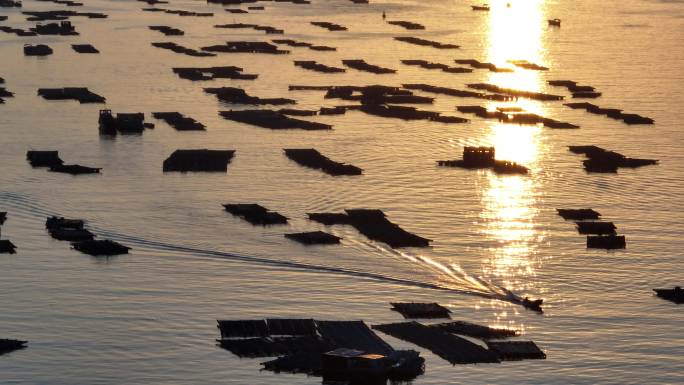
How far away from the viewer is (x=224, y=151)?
109m

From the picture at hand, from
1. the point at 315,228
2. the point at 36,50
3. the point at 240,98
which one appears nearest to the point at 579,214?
the point at 315,228

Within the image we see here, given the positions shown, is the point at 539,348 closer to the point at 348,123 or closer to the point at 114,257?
the point at 114,257

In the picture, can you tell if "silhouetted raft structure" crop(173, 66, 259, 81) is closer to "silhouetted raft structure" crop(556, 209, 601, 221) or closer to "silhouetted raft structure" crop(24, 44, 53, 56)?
"silhouetted raft structure" crop(24, 44, 53, 56)

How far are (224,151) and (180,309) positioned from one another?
39135 millimetres

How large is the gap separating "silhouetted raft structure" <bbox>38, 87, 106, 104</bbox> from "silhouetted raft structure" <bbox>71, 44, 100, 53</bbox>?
28.9 meters

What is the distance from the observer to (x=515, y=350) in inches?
2539

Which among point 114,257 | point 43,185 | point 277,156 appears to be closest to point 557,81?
point 277,156

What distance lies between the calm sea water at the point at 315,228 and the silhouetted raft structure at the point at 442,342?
74cm

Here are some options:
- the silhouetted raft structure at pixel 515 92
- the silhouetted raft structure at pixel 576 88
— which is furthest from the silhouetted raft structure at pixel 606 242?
the silhouetted raft structure at pixel 576 88

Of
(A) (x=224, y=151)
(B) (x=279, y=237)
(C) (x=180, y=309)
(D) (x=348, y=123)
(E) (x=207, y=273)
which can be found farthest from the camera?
(D) (x=348, y=123)

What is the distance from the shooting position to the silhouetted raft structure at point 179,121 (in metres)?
119

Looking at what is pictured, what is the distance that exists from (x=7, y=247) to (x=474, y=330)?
2763 cm

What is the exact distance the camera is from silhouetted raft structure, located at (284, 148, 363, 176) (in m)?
103

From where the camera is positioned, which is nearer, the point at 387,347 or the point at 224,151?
the point at 387,347
